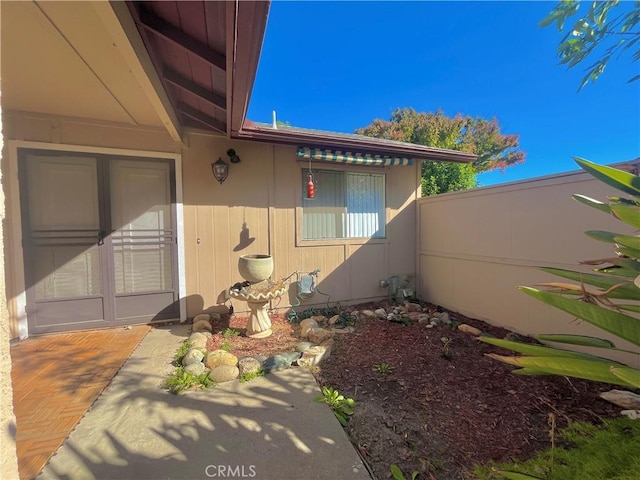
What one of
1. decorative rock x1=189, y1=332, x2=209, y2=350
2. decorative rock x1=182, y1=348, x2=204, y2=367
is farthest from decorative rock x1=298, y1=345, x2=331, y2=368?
decorative rock x1=189, y1=332, x2=209, y2=350

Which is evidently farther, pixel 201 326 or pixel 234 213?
pixel 234 213

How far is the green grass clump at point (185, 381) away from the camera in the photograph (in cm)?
245

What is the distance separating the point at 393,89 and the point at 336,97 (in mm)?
2890

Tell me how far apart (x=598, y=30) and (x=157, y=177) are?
5.18 m

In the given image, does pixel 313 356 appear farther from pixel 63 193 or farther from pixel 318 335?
pixel 63 193

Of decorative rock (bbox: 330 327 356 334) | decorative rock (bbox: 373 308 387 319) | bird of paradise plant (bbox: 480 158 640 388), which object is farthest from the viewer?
decorative rock (bbox: 373 308 387 319)

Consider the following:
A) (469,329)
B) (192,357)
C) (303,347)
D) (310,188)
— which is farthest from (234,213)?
(469,329)

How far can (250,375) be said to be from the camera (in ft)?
8.68

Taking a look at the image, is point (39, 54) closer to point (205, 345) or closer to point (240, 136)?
point (240, 136)

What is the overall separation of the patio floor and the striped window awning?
3.60 metres

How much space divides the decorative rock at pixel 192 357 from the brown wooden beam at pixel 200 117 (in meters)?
3.06

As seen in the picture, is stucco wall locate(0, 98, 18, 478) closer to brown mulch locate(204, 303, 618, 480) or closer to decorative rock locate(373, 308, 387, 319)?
brown mulch locate(204, 303, 618, 480)

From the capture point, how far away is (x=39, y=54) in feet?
7.55

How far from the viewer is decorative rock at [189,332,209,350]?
319 cm
